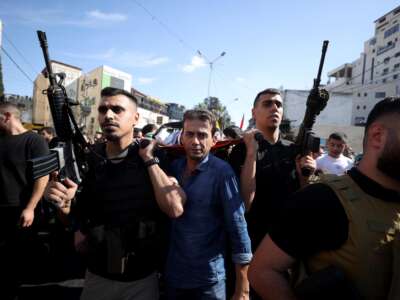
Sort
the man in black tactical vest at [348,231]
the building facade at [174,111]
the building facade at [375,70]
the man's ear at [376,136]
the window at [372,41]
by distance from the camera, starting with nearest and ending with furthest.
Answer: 1. the man in black tactical vest at [348,231]
2. the man's ear at [376,136]
3. the building facade at [375,70]
4. the window at [372,41]
5. the building facade at [174,111]

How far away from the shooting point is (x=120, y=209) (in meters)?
1.92

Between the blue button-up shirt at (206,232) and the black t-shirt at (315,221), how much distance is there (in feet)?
2.25

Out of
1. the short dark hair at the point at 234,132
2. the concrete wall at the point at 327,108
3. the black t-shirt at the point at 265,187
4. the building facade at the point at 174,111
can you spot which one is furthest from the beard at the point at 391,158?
the building facade at the point at 174,111

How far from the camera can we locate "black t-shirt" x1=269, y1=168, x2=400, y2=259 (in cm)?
123

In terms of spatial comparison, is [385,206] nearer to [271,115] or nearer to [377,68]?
[271,115]

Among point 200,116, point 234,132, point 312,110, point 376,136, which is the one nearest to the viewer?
point 376,136

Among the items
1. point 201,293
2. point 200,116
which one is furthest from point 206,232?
point 200,116

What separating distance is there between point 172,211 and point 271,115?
4.62 feet

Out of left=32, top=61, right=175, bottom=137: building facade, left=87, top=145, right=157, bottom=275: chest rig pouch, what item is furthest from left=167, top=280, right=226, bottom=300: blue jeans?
left=32, top=61, right=175, bottom=137: building facade

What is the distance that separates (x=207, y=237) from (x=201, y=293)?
1.17 feet

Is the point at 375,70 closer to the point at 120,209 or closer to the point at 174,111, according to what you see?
the point at 174,111

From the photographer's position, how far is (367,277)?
45.8 inches

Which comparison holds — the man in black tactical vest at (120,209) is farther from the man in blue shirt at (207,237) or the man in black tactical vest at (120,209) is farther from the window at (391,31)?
the window at (391,31)

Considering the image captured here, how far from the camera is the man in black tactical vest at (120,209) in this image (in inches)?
71.8
